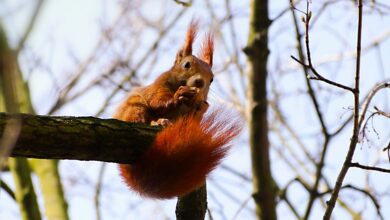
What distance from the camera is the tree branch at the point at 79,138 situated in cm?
215

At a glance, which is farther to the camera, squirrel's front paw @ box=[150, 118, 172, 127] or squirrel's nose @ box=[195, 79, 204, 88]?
squirrel's nose @ box=[195, 79, 204, 88]

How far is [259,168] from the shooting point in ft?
11.8

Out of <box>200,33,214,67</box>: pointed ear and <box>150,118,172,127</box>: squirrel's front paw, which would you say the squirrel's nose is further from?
<box>200,33,214,67</box>: pointed ear

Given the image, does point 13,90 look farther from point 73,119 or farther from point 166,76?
point 166,76

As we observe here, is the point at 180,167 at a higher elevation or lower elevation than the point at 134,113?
lower

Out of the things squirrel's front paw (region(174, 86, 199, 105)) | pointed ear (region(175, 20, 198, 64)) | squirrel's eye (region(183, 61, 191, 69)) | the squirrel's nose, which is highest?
pointed ear (region(175, 20, 198, 64))

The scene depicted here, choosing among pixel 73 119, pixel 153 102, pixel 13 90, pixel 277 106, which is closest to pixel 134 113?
pixel 153 102

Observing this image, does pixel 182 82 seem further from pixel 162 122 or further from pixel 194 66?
pixel 162 122

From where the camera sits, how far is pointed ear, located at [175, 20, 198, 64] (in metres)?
3.99

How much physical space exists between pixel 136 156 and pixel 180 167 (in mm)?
189

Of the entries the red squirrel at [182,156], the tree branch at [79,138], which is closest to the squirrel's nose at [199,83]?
the red squirrel at [182,156]

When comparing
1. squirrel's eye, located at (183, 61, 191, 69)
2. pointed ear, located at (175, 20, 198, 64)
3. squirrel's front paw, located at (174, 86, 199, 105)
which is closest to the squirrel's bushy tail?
squirrel's front paw, located at (174, 86, 199, 105)

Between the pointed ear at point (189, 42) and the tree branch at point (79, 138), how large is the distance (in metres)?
1.62

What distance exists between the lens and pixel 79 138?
224 centimetres
